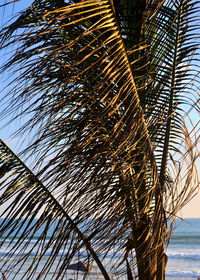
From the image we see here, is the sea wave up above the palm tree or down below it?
below

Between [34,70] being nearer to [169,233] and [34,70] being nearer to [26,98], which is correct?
[26,98]

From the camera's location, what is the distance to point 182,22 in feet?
6.87

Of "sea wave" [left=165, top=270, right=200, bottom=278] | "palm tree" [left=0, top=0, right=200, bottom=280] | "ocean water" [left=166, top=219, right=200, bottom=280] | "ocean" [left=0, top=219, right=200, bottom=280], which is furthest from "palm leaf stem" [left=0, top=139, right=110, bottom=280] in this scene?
"sea wave" [left=165, top=270, right=200, bottom=278]

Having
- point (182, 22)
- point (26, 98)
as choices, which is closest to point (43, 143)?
point (26, 98)

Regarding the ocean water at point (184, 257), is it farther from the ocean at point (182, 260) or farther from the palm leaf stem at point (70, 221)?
the palm leaf stem at point (70, 221)

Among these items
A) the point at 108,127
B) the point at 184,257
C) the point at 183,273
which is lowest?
the point at 184,257

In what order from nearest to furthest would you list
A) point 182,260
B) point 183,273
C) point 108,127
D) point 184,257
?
1. point 108,127
2. point 183,273
3. point 182,260
4. point 184,257

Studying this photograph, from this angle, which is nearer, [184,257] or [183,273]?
[183,273]

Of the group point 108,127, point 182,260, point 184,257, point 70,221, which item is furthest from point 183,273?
point 108,127

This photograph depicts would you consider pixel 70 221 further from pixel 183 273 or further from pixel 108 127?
pixel 183 273

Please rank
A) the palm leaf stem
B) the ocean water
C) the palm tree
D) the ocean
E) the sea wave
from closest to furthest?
the palm tree, the palm leaf stem, the ocean, the sea wave, the ocean water

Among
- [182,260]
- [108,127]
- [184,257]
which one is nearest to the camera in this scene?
[108,127]

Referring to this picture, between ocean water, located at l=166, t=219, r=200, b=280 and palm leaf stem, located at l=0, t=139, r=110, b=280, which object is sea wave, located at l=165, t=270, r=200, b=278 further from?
palm leaf stem, located at l=0, t=139, r=110, b=280

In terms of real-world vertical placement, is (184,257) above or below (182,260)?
below
